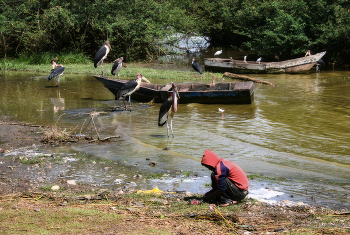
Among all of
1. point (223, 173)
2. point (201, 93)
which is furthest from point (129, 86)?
point (223, 173)

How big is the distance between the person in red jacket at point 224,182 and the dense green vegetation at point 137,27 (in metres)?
19.1

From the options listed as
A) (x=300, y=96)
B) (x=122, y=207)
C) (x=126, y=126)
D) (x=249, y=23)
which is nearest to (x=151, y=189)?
(x=122, y=207)

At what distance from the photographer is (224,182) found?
17.4 ft

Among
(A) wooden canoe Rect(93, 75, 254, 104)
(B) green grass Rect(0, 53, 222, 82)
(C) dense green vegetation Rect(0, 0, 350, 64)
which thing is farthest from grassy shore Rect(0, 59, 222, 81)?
(A) wooden canoe Rect(93, 75, 254, 104)

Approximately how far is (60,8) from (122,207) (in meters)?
22.0

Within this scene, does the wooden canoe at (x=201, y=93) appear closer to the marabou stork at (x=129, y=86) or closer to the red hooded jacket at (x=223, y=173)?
the marabou stork at (x=129, y=86)

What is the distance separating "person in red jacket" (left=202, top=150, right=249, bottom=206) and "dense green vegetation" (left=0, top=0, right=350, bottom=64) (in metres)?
19.1

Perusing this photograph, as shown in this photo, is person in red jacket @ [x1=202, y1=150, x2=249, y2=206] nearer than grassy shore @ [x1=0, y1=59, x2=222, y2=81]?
Yes

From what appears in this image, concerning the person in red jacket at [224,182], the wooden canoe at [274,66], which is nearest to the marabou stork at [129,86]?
the person in red jacket at [224,182]

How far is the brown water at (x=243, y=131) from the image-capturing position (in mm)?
6935

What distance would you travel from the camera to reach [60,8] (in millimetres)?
24438

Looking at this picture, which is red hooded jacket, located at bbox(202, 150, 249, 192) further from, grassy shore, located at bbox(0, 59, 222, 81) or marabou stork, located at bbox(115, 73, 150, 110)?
grassy shore, located at bbox(0, 59, 222, 81)

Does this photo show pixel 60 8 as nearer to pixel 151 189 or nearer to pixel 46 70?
pixel 46 70

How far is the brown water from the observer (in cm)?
693
